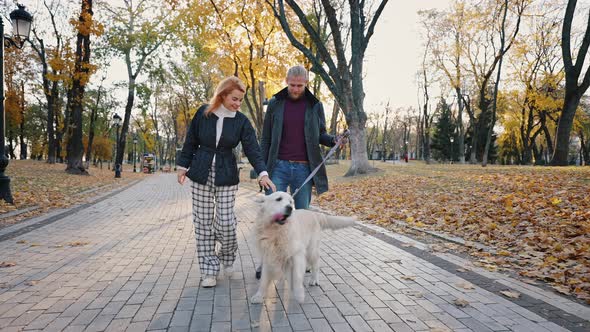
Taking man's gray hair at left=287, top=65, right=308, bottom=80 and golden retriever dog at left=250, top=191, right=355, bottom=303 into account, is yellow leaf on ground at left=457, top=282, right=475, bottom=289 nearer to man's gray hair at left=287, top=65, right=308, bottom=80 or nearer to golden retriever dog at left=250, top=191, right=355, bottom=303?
golden retriever dog at left=250, top=191, right=355, bottom=303

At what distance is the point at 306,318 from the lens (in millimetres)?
3123

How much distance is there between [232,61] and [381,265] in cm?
2016

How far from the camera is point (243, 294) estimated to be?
3.68m

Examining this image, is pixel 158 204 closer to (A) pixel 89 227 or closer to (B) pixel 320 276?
(A) pixel 89 227

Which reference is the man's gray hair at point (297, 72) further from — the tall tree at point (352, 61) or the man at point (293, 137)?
the tall tree at point (352, 61)

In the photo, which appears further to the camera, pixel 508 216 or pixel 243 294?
pixel 508 216

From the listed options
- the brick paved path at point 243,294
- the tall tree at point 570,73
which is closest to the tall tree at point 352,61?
the tall tree at point 570,73

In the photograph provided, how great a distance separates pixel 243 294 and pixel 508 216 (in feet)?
18.2

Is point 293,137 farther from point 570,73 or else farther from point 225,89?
point 570,73

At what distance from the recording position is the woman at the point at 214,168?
3.79 m

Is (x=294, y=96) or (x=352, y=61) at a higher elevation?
(x=352, y=61)

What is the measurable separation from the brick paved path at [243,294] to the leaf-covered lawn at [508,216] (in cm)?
71

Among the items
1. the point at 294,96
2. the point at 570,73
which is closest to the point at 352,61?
the point at 570,73

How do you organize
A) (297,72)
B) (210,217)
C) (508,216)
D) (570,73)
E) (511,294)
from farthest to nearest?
(570,73) < (508,216) < (297,72) < (210,217) < (511,294)
